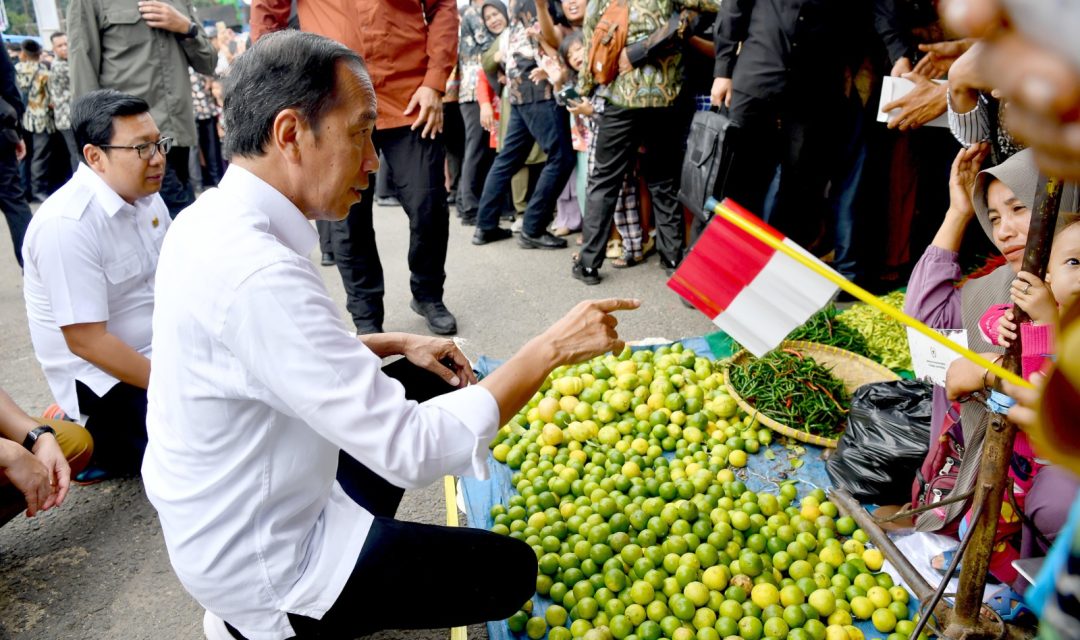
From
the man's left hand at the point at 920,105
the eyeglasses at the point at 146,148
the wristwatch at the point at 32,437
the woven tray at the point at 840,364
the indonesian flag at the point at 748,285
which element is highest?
the man's left hand at the point at 920,105

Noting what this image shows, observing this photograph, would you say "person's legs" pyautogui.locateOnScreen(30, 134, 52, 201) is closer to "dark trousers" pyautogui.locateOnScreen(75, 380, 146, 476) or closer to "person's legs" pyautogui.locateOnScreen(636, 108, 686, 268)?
"dark trousers" pyautogui.locateOnScreen(75, 380, 146, 476)

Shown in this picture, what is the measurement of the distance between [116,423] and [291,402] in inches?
82.6

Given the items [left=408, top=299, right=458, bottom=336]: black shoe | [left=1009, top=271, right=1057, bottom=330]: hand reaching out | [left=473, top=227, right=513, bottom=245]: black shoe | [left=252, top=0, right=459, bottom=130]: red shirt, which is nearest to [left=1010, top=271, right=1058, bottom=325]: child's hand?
[left=1009, top=271, right=1057, bottom=330]: hand reaching out

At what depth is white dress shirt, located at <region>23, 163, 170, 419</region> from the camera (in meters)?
2.90

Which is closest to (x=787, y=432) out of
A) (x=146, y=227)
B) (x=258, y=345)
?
(x=258, y=345)

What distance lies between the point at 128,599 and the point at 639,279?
4061 mm

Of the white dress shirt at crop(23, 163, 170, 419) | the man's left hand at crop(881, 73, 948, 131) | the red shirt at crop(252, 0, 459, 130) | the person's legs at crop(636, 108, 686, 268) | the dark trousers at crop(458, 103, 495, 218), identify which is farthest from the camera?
the dark trousers at crop(458, 103, 495, 218)

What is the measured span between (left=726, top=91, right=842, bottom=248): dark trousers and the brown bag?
908 millimetres

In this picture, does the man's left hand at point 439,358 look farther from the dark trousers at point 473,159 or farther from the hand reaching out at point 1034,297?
the dark trousers at point 473,159

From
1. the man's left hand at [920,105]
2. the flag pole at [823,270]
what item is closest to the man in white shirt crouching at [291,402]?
the flag pole at [823,270]

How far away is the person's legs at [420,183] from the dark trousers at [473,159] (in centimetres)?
318

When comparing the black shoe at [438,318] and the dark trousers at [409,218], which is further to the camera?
the black shoe at [438,318]

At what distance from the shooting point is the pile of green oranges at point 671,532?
2.36m

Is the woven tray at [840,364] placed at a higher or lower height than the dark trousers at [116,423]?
higher
